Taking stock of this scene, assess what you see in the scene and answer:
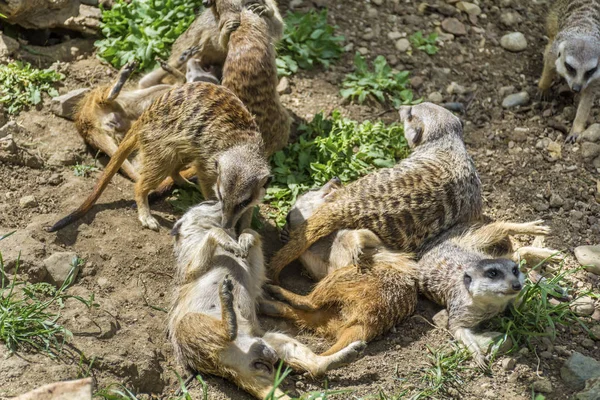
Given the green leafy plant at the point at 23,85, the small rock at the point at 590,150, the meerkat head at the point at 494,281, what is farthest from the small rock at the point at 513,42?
the green leafy plant at the point at 23,85

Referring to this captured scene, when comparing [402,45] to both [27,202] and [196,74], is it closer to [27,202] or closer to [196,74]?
[196,74]

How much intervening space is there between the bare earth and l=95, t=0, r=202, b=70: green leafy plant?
0.19 m

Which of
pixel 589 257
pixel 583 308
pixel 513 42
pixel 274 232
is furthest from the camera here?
pixel 513 42

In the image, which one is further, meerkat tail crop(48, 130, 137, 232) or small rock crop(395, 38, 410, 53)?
small rock crop(395, 38, 410, 53)

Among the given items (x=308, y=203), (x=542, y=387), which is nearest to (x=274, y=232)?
(x=308, y=203)

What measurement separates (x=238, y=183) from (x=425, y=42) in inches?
113

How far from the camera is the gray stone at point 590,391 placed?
3.86m

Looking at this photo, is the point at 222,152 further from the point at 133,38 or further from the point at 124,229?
the point at 133,38

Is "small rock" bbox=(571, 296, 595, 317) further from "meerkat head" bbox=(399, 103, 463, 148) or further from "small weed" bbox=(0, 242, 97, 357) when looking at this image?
"small weed" bbox=(0, 242, 97, 357)

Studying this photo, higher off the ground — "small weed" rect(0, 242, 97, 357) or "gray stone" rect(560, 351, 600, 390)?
"small weed" rect(0, 242, 97, 357)

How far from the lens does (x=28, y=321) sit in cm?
378

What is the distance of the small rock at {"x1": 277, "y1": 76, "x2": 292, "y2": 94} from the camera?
6.11 meters

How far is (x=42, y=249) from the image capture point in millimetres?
4387

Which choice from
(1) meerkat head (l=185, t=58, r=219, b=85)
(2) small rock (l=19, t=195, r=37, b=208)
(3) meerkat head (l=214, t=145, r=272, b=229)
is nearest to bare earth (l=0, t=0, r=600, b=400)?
(2) small rock (l=19, t=195, r=37, b=208)
